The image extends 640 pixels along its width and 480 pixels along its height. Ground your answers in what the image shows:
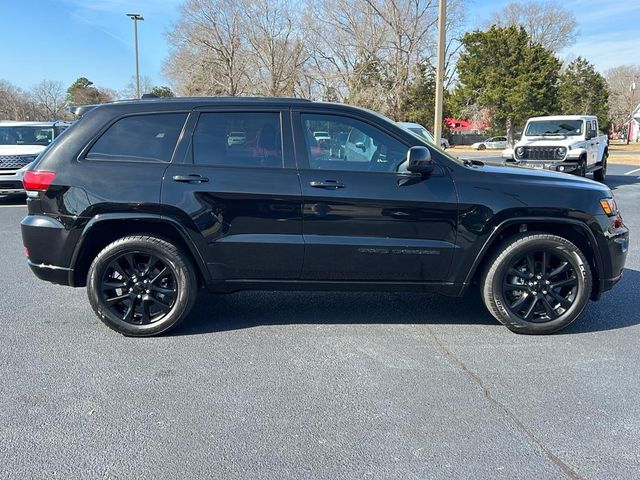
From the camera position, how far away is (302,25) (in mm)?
39531

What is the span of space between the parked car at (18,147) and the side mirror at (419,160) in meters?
9.28

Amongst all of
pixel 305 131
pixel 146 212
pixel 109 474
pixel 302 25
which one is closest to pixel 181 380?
pixel 109 474

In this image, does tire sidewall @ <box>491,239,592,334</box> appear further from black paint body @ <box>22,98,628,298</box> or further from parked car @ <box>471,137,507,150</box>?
parked car @ <box>471,137,507,150</box>

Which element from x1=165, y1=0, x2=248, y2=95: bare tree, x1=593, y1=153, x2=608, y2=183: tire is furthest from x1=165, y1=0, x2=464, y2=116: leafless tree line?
x1=593, y1=153, x2=608, y2=183: tire

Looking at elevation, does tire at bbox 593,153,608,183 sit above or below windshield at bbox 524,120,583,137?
below

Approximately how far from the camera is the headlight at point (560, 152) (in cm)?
1359

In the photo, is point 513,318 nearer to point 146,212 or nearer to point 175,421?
point 175,421

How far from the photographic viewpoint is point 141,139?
404 centimetres

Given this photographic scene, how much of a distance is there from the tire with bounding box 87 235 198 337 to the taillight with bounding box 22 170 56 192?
0.66 metres

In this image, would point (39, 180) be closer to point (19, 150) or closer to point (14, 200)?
point (19, 150)

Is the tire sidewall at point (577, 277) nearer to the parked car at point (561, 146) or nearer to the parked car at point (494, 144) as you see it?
the parked car at point (561, 146)

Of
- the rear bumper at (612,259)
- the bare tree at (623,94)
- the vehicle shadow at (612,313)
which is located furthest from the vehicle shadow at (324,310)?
the bare tree at (623,94)

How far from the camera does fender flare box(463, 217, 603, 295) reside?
3.99 m

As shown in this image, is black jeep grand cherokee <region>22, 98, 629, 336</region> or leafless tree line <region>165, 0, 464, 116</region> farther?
leafless tree line <region>165, 0, 464, 116</region>
